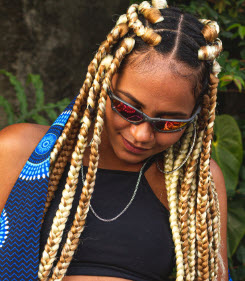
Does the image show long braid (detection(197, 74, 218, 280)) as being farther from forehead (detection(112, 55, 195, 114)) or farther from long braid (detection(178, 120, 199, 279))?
forehead (detection(112, 55, 195, 114))

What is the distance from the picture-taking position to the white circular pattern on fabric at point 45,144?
55.5 inches

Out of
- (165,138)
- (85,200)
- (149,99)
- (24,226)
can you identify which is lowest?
(24,226)

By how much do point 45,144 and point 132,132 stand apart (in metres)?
0.35

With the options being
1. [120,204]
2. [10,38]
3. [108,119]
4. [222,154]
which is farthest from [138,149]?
[10,38]

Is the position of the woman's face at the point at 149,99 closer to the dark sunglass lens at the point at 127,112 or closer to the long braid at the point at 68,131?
the dark sunglass lens at the point at 127,112

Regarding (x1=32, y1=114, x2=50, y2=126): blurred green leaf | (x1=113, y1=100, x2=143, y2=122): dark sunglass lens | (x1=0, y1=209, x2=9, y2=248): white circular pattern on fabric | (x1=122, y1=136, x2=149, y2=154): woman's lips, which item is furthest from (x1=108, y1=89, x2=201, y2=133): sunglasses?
(x1=32, y1=114, x2=50, y2=126): blurred green leaf

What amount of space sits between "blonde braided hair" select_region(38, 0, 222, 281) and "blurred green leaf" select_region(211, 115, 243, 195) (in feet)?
3.27

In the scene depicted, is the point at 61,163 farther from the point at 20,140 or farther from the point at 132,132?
the point at 132,132

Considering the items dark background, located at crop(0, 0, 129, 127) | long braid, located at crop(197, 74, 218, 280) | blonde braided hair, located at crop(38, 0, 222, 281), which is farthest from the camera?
dark background, located at crop(0, 0, 129, 127)

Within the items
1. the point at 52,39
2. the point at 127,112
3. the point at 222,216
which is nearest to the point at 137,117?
the point at 127,112

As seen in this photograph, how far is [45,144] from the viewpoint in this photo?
4.68ft

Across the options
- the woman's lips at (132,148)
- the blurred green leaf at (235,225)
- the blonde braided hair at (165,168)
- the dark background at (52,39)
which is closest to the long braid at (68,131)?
the blonde braided hair at (165,168)

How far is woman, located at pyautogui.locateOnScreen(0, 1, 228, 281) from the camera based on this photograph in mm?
1268

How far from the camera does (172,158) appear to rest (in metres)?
1.64
